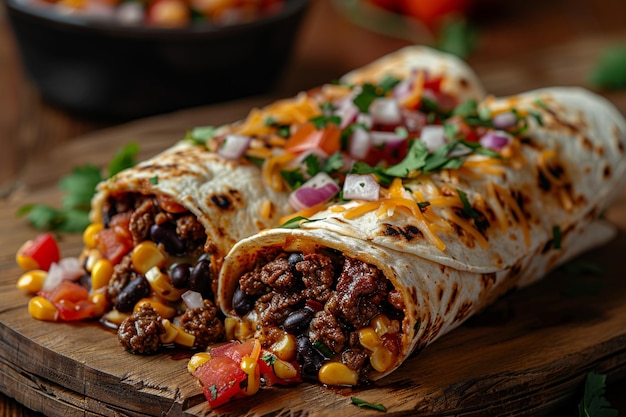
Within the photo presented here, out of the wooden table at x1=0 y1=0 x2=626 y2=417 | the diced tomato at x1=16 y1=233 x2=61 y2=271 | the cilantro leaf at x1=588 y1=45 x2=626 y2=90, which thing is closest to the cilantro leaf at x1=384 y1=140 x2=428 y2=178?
the diced tomato at x1=16 y1=233 x2=61 y2=271

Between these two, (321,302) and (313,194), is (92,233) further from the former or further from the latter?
(321,302)

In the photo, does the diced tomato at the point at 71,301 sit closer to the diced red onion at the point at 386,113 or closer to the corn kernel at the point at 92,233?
the corn kernel at the point at 92,233

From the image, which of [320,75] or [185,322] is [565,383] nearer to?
[185,322]

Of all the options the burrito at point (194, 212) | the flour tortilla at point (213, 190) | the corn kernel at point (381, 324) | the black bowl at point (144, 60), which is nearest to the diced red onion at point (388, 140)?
the burrito at point (194, 212)

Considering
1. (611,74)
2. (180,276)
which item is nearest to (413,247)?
(180,276)

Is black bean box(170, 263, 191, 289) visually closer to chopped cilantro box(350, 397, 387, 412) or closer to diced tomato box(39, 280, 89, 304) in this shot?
diced tomato box(39, 280, 89, 304)

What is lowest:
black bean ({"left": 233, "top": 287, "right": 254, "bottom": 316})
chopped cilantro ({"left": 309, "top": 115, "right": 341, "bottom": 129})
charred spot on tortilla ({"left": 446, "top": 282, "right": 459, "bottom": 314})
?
black bean ({"left": 233, "top": 287, "right": 254, "bottom": 316})
